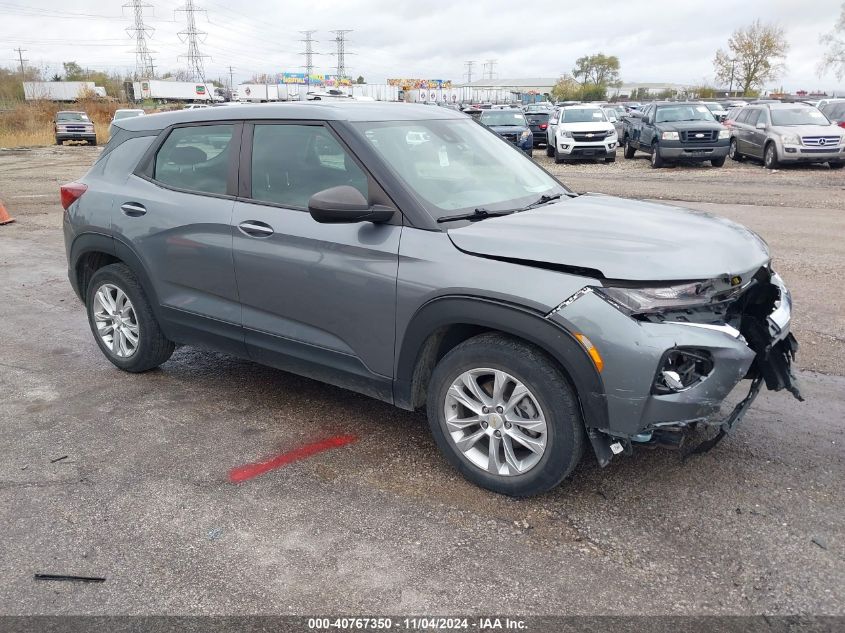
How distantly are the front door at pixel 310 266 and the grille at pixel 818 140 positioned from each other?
1785 cm

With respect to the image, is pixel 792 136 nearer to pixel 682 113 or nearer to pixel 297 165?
pixel 682 113

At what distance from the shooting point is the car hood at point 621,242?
310 centimetres

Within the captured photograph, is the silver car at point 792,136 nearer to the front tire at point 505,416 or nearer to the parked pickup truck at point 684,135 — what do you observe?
the parked pickup truck at point 684,135

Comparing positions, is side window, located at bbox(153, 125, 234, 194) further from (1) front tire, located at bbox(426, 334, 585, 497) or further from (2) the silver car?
(2) the silver car

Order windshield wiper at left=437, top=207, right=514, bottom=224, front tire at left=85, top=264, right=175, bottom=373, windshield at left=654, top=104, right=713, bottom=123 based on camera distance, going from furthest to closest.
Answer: windshield at left=654, top=104, right=713, bottom=123 < front tire at left=85, top=264, right=175, bottom=373 < windshield wiper at left=437, top=207, right=514, bottom=224

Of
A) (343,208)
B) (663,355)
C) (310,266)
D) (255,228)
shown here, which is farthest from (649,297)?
(255,228)

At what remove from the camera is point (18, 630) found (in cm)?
264

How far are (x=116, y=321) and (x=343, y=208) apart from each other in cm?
252

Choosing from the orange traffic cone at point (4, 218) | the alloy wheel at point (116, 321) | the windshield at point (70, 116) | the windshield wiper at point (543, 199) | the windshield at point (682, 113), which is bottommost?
the orange traffic cone at point (4, 218)

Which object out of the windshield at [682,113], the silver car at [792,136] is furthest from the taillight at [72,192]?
the windshield at [682,113]

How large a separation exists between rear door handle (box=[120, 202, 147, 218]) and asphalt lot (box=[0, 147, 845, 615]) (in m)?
1.19

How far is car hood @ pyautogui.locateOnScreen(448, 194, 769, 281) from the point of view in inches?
122

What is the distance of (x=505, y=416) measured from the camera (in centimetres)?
336

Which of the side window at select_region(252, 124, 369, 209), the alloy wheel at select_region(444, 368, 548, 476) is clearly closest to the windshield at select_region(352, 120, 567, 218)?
the side window at select_region(252, 124, 369, 209)
